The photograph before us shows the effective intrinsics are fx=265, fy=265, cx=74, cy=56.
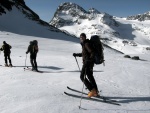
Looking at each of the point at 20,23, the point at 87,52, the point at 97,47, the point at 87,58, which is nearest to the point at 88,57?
the point at 87,58

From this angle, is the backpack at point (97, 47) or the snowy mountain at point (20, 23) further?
A: the snowy mountain at point (20, 23)

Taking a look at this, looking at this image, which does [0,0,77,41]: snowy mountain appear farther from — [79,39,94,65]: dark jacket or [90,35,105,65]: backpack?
[90,35,105,65]: backpack

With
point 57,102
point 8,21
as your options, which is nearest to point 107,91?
point 57,102

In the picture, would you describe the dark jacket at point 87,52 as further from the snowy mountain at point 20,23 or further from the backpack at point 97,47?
the snowy mountain at point 20,23

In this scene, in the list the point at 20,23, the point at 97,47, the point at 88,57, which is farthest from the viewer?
the point at 20,23

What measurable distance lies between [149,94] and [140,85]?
6.59 feet

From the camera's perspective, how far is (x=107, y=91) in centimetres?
1057

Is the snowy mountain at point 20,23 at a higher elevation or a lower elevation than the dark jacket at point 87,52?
higher

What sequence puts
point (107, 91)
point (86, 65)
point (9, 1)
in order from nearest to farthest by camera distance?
point (86, 65), point (107, 91), point (9, 1)

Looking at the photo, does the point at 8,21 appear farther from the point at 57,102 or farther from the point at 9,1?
the point at 57,102

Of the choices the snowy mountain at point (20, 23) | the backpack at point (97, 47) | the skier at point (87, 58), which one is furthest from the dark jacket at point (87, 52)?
the snowy mountain at point (20, 23)

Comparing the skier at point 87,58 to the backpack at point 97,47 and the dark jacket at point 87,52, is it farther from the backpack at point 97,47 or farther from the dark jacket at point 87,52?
the backpack at point 97,47

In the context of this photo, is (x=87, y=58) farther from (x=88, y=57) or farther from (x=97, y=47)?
(x=97, y=47)

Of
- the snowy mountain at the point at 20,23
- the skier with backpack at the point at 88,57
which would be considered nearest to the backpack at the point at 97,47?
the skier with backpack at the point at 88,57
